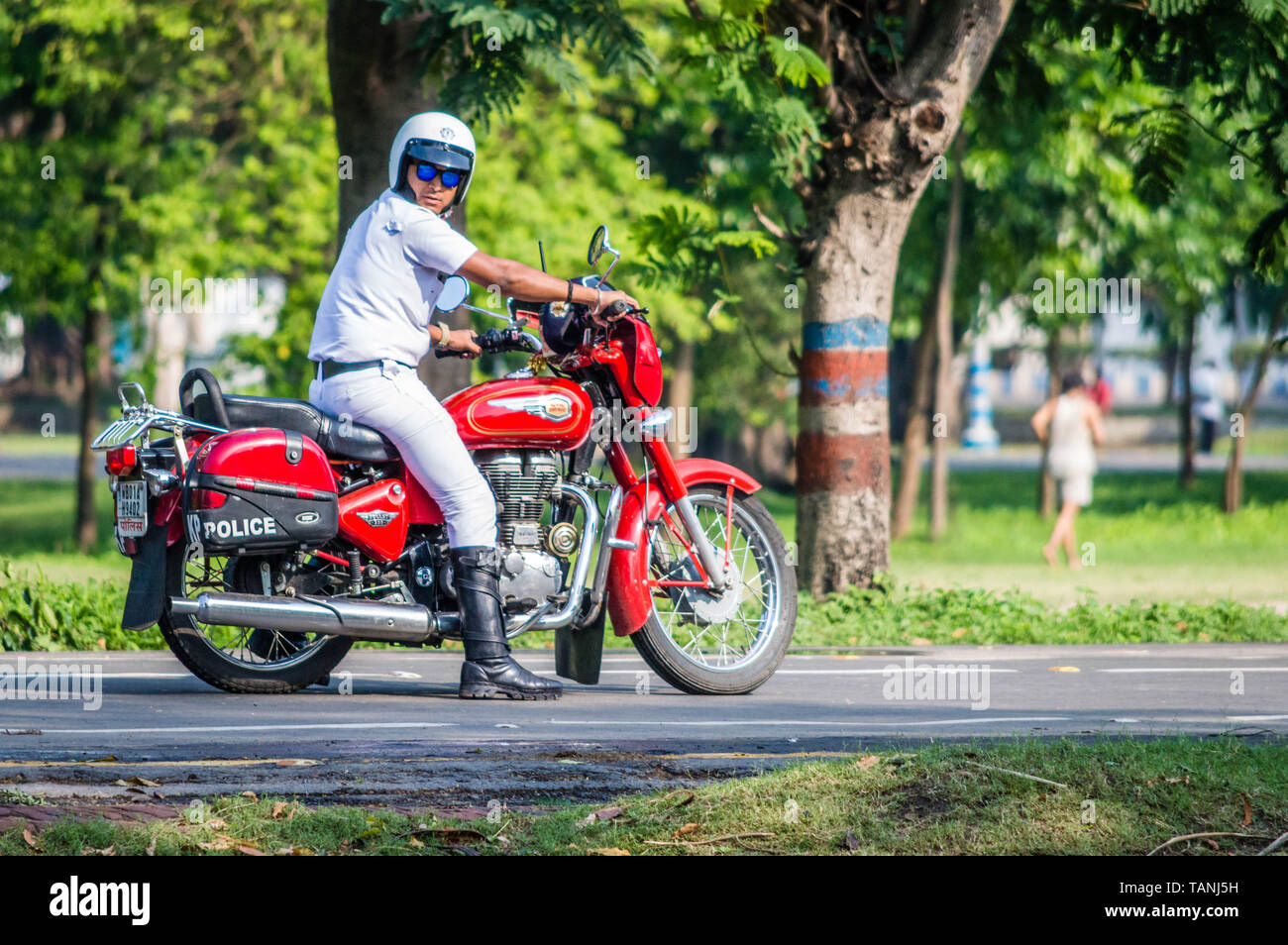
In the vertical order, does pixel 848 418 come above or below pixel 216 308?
below

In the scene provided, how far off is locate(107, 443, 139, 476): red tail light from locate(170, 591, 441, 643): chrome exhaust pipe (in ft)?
1.65

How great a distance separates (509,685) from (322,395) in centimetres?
132

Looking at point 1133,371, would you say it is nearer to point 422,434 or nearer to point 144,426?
point 422,434

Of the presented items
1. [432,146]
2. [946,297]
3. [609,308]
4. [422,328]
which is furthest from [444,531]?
[946,297]

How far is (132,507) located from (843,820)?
124 inches

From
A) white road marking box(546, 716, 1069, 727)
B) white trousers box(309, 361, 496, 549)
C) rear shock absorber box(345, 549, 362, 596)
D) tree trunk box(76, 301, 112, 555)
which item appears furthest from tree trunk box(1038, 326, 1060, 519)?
rear shock absorber box(345, 549, 362, 596)

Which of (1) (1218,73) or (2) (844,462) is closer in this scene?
(1) (1218,73)

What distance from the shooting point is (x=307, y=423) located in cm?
658

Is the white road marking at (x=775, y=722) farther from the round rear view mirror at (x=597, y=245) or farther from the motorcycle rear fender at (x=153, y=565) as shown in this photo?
the round rear view mirror at (x=597, y=245)

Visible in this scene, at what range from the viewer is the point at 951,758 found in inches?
197

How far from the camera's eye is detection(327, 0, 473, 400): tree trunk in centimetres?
1066
